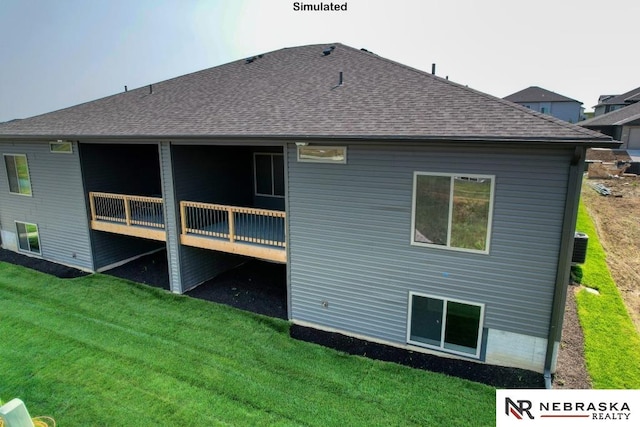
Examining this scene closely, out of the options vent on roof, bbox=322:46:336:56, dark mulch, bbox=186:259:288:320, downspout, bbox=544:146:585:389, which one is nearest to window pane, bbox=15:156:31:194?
dark mulch, bbox=186:259:288:320

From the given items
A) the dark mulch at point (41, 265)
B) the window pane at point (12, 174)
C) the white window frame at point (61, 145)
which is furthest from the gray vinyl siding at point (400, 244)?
the window pane at point (12, 174)

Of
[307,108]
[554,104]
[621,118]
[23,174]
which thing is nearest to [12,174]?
[23,174]

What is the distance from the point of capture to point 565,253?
6.05 metres

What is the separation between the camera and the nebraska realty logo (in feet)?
17.3

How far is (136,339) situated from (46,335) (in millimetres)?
2013

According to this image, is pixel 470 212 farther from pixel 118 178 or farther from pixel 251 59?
pixel 118 178

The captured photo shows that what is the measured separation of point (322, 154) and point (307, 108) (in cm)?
158

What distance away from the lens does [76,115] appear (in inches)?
490

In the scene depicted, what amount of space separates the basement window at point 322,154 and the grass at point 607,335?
601 centimetres

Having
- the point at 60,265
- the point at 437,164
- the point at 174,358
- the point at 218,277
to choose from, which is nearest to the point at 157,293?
the point at 218,277

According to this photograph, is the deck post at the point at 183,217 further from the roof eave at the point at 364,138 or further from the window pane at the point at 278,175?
the window pane at the point at 278,175

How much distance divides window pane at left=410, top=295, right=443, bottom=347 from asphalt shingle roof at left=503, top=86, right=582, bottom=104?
56.5 metres

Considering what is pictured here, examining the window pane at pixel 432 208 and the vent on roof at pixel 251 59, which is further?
the vent on roof at pixel 251 59

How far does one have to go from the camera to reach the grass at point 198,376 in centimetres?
586
